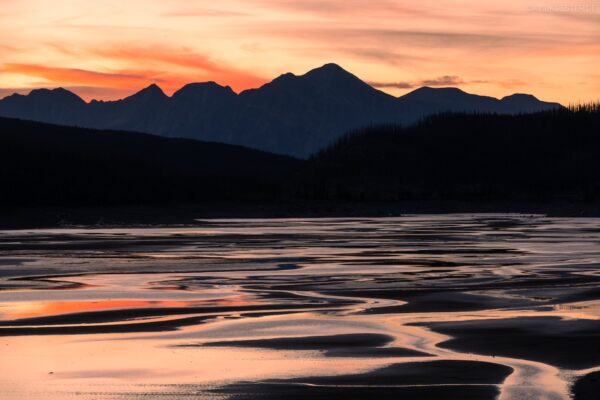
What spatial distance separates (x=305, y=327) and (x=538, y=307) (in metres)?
7.48

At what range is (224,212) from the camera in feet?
427

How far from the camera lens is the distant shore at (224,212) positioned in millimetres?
105375

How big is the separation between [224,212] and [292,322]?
100326mm

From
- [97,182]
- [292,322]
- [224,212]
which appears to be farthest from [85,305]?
[97,182]

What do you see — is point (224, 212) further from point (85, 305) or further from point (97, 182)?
point (85, 305)

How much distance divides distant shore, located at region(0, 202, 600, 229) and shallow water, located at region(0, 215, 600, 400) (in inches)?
1877

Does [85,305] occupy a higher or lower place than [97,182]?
lower

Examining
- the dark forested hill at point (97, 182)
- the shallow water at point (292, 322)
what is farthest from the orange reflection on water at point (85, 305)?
the dark forested hill at point (97, 182)

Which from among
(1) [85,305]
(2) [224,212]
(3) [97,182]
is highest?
(3) [97,182]

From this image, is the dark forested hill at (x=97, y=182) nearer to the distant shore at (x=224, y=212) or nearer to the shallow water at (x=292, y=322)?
the distant shore at (x=224, y=212)

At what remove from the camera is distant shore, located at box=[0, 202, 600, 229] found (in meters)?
105

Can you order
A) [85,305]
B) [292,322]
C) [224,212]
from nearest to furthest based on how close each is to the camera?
[292,322]
[85,305]
[224,212]

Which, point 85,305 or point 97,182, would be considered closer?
point 85,305

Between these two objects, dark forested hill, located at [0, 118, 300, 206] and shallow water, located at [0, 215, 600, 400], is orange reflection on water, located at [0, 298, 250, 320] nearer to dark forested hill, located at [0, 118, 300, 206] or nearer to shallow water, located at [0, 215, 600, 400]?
shallow water, located at [0, 215, 600, 400]
